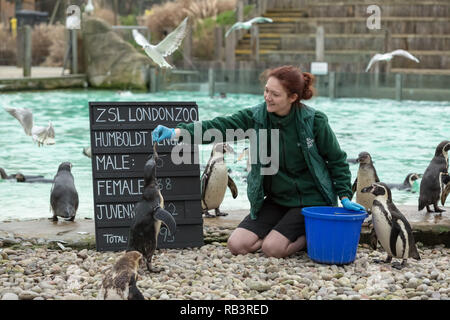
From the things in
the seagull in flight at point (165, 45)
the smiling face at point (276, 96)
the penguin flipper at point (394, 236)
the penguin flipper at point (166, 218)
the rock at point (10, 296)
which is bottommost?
the rock at point (10, 296)

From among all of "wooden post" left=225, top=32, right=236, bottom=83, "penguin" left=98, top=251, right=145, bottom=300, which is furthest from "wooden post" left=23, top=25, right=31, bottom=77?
"penguin" left=98, top=251, right=145, bottom=300

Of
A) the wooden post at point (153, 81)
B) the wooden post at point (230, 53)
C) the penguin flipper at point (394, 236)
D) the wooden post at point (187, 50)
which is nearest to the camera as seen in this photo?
the penguin flipper at point (394, 236)

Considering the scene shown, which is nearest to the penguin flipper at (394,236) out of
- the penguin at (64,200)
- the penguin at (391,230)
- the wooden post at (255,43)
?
the penguin at (391,230)

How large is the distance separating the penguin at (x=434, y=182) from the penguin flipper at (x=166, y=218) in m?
2.17

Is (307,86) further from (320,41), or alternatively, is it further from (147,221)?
(320,41)

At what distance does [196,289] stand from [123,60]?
61.8 ft

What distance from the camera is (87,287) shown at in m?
3.63

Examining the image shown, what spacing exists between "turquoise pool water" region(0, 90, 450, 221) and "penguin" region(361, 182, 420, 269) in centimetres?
251

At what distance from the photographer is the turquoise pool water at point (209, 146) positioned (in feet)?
23.6

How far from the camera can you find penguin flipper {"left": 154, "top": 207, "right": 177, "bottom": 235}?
3.65 metres

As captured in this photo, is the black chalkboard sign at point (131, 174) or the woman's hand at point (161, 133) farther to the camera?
the black chalkboard sign at point (131, 174)

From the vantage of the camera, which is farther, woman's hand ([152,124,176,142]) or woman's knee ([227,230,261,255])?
woman's knee ([227,230,261,255])

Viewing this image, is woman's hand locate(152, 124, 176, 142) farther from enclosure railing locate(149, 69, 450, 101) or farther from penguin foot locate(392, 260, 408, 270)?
enclosure railing locate(149, 69, 450, 101)

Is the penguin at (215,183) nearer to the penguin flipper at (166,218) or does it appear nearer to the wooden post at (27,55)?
the penguin flipper at (166,218)
